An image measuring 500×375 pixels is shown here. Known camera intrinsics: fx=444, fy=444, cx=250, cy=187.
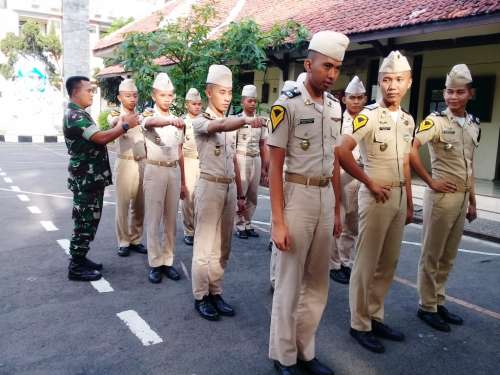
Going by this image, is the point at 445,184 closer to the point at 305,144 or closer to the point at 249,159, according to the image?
the point at 305,144

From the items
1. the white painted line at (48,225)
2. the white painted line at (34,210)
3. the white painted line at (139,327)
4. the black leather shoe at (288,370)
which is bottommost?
the white painted line at (34,210)

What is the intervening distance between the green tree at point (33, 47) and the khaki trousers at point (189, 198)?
22.6 metres

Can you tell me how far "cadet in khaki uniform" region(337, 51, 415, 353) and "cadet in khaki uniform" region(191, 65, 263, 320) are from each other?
1.01 metres

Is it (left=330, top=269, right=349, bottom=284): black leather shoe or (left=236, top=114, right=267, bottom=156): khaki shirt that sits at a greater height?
(left=236, top=114, right=267, bottom=156): khaki shirt

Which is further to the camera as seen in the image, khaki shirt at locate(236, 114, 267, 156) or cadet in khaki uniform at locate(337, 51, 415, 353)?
khaki shirt at locate(236, 114, 267, 156)

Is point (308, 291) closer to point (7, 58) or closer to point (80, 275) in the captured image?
point (80, 275)

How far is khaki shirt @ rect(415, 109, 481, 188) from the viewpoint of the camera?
136 inches

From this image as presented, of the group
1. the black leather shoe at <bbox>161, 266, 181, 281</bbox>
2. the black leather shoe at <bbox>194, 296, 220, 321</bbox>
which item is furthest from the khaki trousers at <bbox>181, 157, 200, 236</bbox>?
the black leather shoe at <bbox>194, 296, 220, 321</bbox>

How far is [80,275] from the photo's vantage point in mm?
4246

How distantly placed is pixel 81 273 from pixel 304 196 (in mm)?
2666

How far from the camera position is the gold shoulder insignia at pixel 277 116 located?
2.53 m

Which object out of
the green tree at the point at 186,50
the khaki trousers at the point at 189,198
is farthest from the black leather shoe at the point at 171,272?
the green tree at the point at 186,50

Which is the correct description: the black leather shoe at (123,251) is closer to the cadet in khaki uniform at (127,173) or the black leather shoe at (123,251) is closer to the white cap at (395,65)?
the cadet in khaki uniform at (127,173)

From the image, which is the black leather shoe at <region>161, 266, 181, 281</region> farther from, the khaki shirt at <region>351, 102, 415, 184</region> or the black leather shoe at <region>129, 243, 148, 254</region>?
the khaki shirt at <region>351, 102, 415, 184</region>
